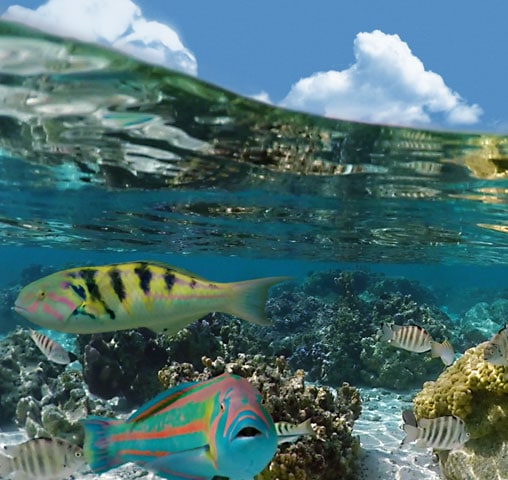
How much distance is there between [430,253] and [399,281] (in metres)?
3.36

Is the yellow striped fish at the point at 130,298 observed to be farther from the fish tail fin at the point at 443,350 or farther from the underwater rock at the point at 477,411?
the underwater rock at the point at 477,411

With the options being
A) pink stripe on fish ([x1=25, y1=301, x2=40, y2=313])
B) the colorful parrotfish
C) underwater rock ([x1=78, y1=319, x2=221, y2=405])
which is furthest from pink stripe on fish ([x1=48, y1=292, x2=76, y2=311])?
underwater rock ([x1=78, y1=319, x2=221, y2=405])

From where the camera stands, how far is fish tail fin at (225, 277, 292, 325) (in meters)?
3.58

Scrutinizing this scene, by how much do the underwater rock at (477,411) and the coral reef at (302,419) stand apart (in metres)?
1.55

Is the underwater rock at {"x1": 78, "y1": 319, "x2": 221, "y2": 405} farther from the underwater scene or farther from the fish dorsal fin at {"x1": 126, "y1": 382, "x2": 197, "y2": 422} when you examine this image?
the fish dorsal fin at {"x1": 126, "y1": 382, "x2": 197, "y2": 422}

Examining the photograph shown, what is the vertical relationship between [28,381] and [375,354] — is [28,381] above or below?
below

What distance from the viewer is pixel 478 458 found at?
25.7 ft

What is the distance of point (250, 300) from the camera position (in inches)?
142

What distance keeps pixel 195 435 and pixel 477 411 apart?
23.3 feet

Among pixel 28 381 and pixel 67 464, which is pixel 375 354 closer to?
pixel 28 381

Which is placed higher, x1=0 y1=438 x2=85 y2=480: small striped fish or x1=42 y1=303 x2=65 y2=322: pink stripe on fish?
x1=42 y1=303 x2=65 y2=322: pink stripe on fish

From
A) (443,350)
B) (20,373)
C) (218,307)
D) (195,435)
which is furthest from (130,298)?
(20,373)

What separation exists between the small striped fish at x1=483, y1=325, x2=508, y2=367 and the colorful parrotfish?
5.17m

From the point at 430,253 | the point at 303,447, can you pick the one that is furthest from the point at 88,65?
the point at 430,253
